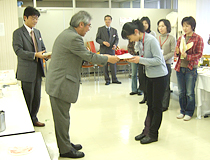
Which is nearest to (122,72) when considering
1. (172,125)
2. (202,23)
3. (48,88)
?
(202,23)

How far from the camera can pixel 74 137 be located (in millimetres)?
3434

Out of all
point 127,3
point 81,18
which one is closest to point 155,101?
point 81,18

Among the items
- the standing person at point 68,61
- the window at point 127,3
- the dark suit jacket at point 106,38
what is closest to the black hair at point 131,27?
the standing person at point 68,61

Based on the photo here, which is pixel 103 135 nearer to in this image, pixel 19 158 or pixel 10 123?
pixel 10 123

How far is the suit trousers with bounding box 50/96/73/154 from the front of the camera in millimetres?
2625

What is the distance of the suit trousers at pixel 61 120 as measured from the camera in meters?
2.62

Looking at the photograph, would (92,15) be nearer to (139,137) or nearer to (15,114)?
(139,137)

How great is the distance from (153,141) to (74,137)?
1064 mm

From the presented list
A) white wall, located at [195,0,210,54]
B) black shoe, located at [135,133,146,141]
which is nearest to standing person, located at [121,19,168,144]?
black shoe, located at [135,133,146,141]

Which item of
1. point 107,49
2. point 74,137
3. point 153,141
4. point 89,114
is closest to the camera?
point 153,141

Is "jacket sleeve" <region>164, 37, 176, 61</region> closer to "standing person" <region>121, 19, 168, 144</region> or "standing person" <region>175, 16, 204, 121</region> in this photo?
"standing person" <region>175, 16, 204, 121</region>

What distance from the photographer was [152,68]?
2906mm

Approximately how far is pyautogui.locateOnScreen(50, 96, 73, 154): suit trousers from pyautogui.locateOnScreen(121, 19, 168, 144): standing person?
0.91 meters

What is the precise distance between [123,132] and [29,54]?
1.70 meters
